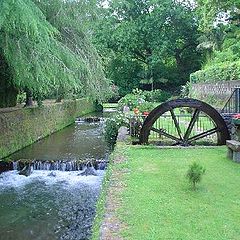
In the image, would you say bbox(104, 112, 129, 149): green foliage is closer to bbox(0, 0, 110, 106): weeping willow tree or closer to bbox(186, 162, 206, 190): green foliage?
bbox(0, 0, 110, 106): weeping willow tree

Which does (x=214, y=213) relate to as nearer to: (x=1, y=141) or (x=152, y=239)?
(x=152, y=239)

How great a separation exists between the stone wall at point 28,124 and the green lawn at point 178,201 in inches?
278

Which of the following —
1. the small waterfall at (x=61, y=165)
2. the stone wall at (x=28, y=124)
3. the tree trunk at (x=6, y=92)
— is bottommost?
the small waterfall at (x=61, y=165)

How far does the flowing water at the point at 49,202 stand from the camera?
26.9 ft

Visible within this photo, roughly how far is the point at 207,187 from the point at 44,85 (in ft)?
21.6

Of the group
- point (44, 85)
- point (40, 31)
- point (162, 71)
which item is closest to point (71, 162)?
point (44, 85)

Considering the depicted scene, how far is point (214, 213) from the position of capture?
6.07 meters

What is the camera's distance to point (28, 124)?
61.2 feet

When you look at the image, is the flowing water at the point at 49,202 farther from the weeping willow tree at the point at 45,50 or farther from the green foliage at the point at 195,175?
the weeping willow tree at the point at 45,50

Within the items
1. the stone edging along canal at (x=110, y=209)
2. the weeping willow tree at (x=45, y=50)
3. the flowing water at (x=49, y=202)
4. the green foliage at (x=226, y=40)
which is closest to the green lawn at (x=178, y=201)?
the stone edging along canal at (x=110, y=209)

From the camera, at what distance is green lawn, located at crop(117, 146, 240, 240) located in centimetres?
531

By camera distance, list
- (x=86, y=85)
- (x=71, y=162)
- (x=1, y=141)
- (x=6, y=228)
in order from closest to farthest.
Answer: (x=6, y=228) → (x=71, y=162) → (x=1, y=141) → (x=86, y=85)

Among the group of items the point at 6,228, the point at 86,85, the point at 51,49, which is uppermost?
the point at 51,49

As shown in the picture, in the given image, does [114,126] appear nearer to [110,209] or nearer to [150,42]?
[110,209]
